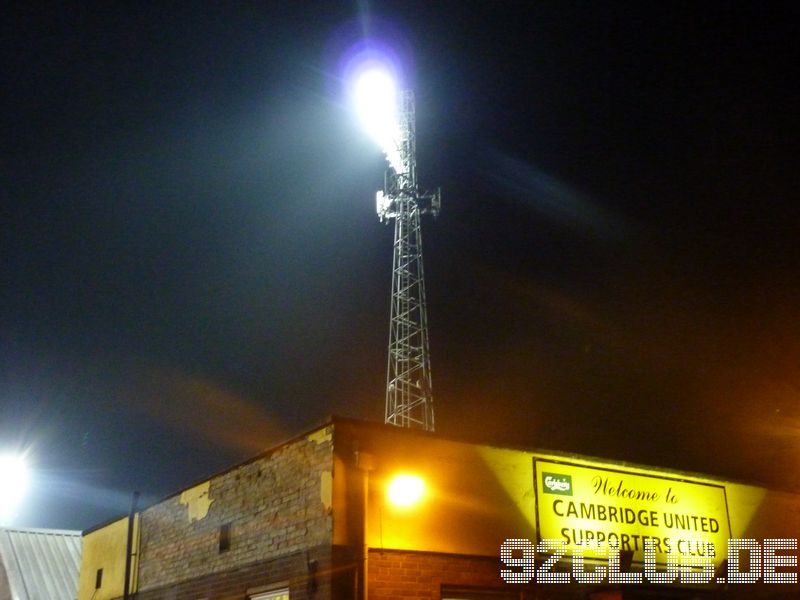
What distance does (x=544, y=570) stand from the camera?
13.1 m

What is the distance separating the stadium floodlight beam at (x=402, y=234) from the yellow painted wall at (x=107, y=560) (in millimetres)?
6177

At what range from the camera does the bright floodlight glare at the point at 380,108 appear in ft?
68.7

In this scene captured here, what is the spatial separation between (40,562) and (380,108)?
14.6m

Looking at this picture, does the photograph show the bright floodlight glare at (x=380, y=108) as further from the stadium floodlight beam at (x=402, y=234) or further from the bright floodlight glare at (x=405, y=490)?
the bright floodlight glare at (x=405, y=490)

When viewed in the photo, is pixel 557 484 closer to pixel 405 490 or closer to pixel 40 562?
pixel 405 490

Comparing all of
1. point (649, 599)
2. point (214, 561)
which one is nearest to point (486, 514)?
point (649, 599)

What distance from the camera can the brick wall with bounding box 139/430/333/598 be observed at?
11.8m

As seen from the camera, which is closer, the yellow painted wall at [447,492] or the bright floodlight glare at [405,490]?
the yellow painted wall at [447,492]

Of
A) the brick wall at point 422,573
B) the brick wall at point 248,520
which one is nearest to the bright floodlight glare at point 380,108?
the brick wall at point 248,520

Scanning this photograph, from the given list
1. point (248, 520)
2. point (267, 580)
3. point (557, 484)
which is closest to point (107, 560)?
point (248, 520)

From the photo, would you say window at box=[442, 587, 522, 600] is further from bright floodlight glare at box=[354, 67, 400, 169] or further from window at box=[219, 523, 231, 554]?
bright floodlight glare at box=[354, 67, 400, 169]

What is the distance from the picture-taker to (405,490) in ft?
39.6

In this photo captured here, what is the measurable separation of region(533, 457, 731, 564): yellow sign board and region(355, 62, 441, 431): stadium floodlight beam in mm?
6580

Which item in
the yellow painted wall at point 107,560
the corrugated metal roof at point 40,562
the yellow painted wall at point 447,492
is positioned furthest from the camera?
the corrugated metal roof at point 40,562
